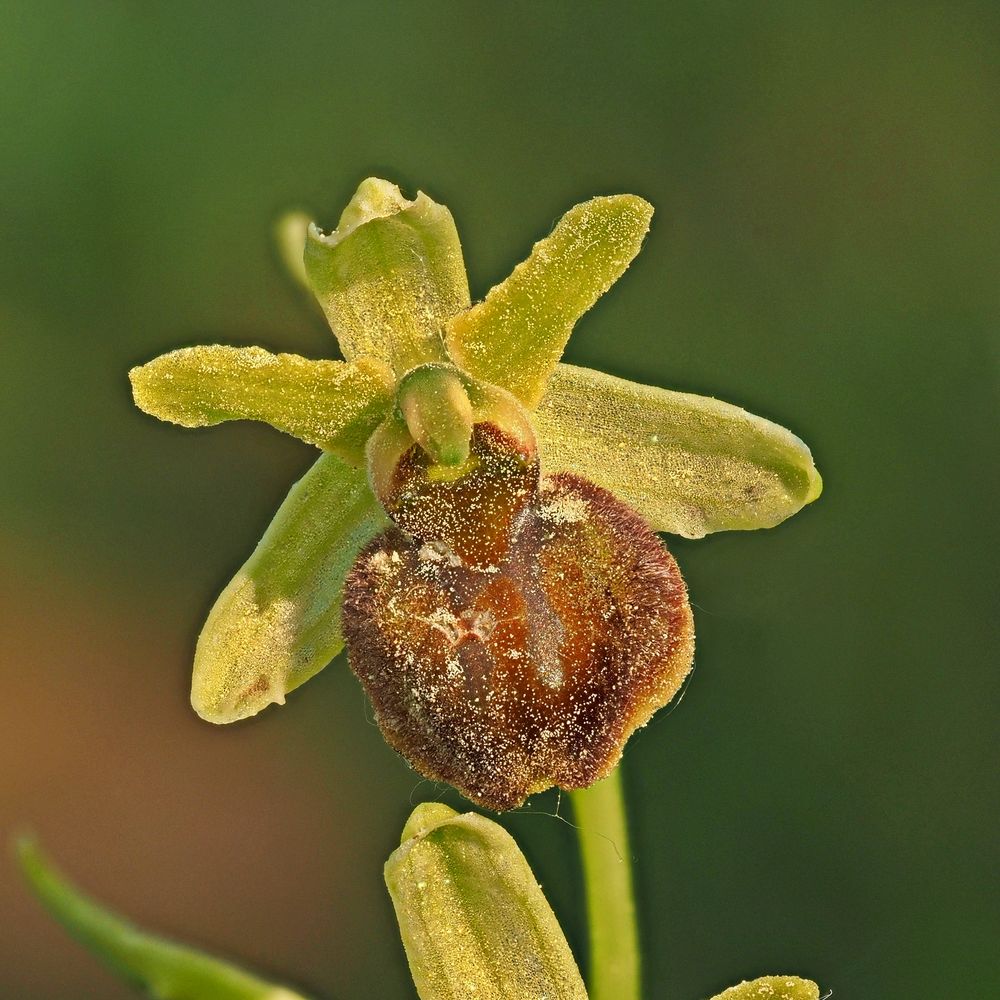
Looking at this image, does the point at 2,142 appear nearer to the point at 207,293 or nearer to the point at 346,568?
the point at 207,293

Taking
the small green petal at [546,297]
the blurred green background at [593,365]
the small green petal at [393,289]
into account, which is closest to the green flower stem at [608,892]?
the small green petal at [546,297]

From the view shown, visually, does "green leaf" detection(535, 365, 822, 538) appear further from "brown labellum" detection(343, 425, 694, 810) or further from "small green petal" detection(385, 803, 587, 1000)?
"small green petal" detection(385, 803, 587, 1000)

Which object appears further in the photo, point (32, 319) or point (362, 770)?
point (32, 319)

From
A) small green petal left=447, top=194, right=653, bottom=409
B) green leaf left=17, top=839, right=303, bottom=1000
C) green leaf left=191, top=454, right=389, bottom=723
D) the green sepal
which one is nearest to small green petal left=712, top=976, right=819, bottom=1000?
→ green leaf left=17, top=839, right=303, bottom=1000

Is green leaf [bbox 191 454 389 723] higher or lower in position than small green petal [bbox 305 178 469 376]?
lower

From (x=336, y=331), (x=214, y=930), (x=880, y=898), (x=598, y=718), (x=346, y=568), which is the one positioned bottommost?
(x=880, y=898)

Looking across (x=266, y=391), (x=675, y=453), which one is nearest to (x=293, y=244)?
(x=266, y=391)

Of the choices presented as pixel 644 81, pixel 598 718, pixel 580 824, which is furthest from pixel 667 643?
pixel 644 81
